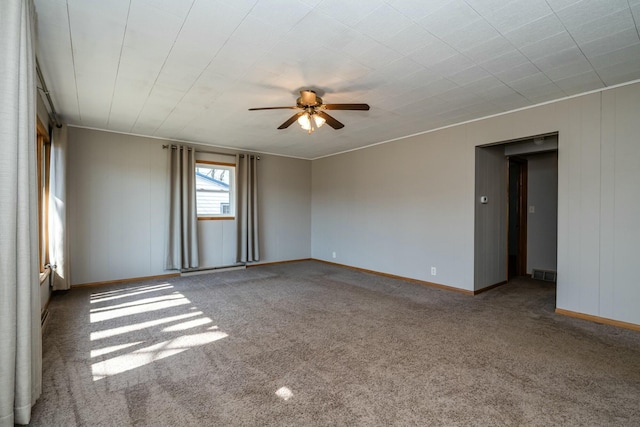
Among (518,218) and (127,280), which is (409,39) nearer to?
(518,218)

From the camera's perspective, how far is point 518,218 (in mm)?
5832

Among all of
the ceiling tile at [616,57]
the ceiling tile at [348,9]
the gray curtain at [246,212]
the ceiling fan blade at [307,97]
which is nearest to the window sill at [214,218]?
the gray curtain at [246,212]

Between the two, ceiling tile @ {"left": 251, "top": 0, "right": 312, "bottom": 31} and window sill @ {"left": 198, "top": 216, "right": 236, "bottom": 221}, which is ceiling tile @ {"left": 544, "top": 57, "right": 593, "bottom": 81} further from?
window sill @ {"left": 198, "top": 216, "right": 236, "bottom": 221}

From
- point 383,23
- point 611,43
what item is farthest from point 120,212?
point 611,43

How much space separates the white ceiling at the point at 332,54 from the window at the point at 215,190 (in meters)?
1.94

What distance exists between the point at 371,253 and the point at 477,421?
4.22m

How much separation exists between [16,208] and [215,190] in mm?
4509

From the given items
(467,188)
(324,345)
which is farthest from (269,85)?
(467,188)

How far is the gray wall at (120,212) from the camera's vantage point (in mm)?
4719

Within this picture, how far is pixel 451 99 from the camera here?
3.54 m

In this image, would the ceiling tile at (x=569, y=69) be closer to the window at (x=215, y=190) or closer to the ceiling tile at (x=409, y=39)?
the ceiling tile at (x=409, y=39)

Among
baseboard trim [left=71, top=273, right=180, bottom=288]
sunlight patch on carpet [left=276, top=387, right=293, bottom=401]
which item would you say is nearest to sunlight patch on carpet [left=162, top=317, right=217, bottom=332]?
sunlight patch on carpet [left=276, top=387, right=293, bottom=401]

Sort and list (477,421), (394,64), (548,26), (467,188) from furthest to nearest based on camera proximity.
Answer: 1. (467,188)
2. (394,64)
3. (548,26)
4. (477,421)

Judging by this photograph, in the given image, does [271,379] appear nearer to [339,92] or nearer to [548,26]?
[339,92]
